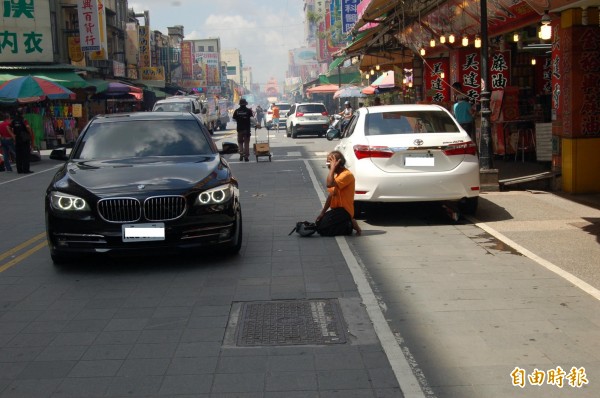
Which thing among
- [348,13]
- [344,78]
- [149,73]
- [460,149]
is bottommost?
[460,149]

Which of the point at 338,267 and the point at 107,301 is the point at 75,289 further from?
the point at 338,267

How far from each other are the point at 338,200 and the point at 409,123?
2022 mm

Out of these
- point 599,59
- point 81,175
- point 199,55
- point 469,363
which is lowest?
point 469,363

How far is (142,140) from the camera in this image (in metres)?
9.45

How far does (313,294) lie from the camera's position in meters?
6.98

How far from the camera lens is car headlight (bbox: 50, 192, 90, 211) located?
7.88 m

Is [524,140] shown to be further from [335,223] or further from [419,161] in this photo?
[335,223]

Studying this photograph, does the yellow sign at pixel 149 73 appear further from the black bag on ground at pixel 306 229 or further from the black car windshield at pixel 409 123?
the black bag on ground at pixel 306 229

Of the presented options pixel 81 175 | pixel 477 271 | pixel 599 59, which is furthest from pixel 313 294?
pixel 599 59

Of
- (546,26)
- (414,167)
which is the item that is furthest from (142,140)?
(546,26)

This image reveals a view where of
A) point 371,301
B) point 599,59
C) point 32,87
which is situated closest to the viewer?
point 371,301

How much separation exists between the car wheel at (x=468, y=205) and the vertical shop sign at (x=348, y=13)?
35.8m

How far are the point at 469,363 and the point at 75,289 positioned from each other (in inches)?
160

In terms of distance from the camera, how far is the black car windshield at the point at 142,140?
927cm
